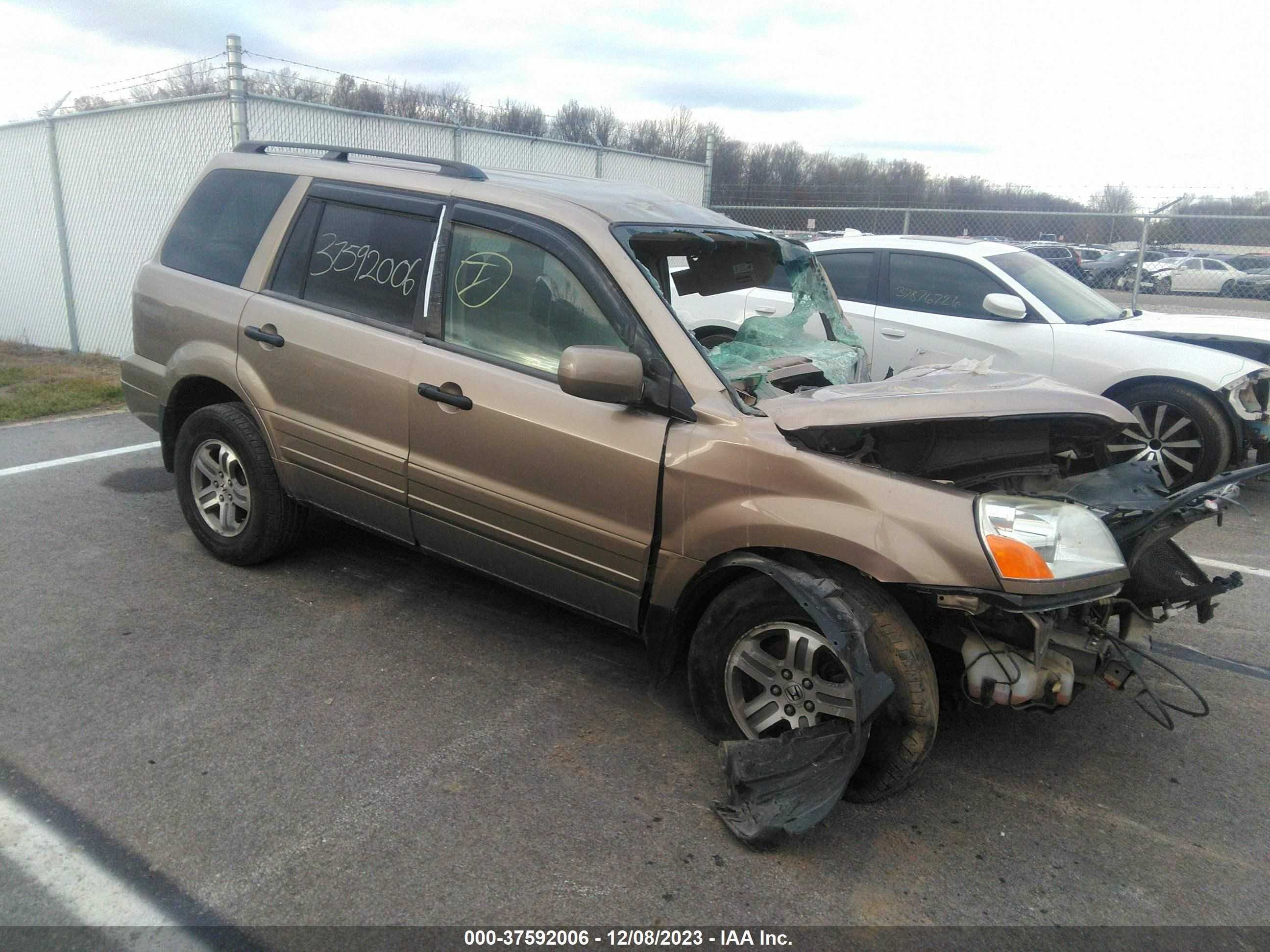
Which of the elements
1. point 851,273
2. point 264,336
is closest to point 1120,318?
point 851,273

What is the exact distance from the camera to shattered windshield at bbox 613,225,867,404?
12.4ft

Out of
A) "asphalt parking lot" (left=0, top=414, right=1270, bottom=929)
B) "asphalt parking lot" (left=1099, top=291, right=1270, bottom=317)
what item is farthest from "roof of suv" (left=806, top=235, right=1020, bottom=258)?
"asphalt parking lot" (left=1099, top=291, right=1270, bottom=317)

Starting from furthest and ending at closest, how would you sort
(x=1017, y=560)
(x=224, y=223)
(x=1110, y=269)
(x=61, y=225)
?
(x=1110, y=269)
(x=61, y=225)
(x=224, y=223)
(x=1017, y=560)

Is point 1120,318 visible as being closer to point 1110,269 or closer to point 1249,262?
point 1110,269

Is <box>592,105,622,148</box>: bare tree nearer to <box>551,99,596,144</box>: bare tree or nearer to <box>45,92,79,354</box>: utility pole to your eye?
<box>551,99,596,144</box>: bare tree

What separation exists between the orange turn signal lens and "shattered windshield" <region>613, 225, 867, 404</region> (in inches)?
38.8

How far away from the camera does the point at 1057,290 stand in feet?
23.9

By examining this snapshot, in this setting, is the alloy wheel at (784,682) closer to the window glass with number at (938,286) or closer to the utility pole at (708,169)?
the window glass with number at (938,286)

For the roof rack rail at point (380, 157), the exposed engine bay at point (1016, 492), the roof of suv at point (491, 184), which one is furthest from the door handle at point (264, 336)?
the exposed engine bay at point (1016, 492)

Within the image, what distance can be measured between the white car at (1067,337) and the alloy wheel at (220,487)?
3.71 m

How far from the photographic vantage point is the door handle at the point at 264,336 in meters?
4.23

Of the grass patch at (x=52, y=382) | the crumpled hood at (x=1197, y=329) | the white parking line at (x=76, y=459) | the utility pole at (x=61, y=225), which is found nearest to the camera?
the white parking line at (x=76, y=459)

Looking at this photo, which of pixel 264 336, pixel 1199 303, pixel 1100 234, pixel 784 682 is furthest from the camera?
pixel 1199 303

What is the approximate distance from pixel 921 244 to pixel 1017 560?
202 inches
